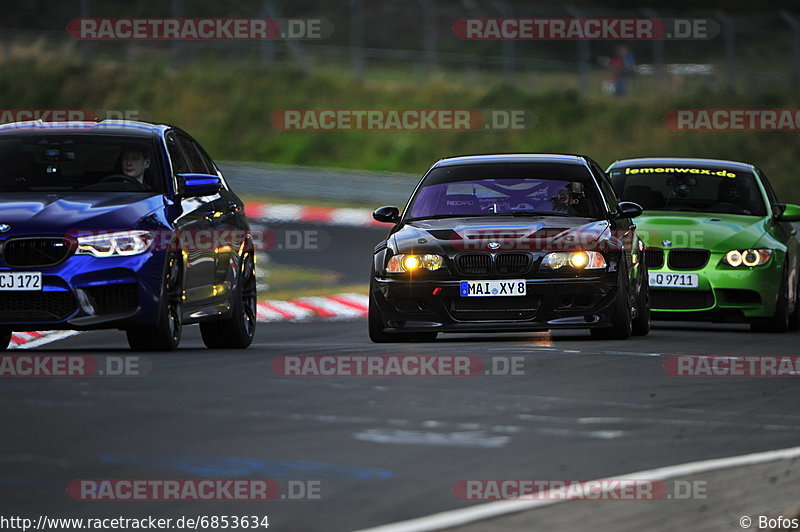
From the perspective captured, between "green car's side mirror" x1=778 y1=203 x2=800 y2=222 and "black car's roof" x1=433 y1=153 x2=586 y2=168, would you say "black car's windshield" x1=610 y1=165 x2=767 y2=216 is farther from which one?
"black car's roof" x1=433 y1=153 x2=586 y2=168

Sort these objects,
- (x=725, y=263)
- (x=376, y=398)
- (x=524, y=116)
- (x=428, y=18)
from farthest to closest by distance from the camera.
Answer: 1. (x=524, y=116)
2. (x=428, y=18)
3. (x=725, y=263)
4. (x=376, y=398)

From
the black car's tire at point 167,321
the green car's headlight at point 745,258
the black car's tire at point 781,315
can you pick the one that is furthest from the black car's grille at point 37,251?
the black car's tire at point 781,315

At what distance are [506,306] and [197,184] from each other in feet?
7.96

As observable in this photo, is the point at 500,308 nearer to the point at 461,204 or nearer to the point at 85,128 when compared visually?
the point at 461,204

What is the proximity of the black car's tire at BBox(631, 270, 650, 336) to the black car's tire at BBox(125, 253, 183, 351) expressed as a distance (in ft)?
13.0

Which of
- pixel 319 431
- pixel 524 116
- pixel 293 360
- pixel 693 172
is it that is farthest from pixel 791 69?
pixel 319 431

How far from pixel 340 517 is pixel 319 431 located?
199cm

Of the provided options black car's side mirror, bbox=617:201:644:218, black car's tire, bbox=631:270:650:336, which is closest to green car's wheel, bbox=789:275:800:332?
black car's tire, bbox=631:270:650:336

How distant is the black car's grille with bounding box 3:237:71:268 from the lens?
11.3m

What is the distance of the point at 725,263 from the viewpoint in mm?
15680

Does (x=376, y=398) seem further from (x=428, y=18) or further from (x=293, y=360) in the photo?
(x=428, y=18)

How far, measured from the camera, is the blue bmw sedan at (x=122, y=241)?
11.3 metres

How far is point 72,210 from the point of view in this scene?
37.9ft

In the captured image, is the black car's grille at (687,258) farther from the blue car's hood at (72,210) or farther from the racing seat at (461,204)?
the blue car's hood at (72,210)
